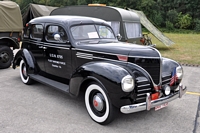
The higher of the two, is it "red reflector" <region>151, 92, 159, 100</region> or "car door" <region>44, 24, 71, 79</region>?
"car door" <region>44, 24, 71, 79</region>

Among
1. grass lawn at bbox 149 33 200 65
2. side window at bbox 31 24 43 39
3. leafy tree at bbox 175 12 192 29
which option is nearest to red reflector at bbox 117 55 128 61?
side window at bbox 31 24 43 39

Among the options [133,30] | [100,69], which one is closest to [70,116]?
[100,69]

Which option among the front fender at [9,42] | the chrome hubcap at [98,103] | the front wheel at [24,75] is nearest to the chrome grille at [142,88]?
the chrome hubcap at [98,103]

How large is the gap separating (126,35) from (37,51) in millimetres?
5933

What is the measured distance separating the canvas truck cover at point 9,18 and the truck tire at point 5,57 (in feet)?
2.19

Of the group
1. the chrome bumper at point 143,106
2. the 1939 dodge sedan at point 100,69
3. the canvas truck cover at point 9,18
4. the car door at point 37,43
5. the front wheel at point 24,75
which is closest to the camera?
the chrome bumper at point 143,106

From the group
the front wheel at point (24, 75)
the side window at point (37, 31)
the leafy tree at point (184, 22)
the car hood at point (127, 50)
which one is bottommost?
the leafy tree at point (184, 22)

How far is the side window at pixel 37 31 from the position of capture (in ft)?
16.9

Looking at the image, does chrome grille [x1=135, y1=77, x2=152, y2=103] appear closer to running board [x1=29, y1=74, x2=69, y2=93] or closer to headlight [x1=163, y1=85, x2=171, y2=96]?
headlight [x1=163, y1=85, x2=171, y2=96]

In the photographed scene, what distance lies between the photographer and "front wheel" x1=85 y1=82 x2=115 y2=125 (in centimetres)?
330

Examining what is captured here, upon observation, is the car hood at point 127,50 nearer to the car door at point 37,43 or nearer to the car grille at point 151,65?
the car grille at point 151,65

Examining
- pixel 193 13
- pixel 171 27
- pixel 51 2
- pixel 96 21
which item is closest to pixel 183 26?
pixel 171 27

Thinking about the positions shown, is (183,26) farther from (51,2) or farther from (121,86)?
(121,86)

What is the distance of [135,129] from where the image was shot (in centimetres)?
331
